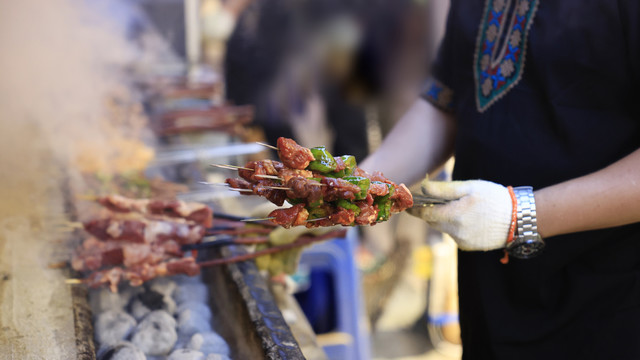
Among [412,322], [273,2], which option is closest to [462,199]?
[412,322]

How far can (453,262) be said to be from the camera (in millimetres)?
5586

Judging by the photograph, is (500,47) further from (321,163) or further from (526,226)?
(321,163)

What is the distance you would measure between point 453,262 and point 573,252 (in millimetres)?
3824

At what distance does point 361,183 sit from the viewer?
1.47 meters

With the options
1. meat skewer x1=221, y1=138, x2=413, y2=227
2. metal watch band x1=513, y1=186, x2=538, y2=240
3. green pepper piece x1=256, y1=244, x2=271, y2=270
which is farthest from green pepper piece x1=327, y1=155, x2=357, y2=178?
green pepper piece x1=256, y1=244, x2=271, y2=270

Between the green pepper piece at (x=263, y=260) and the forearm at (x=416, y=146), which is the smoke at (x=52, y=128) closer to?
the green pepper piece at (x=263, y=260)

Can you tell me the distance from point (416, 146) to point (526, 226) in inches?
28.4

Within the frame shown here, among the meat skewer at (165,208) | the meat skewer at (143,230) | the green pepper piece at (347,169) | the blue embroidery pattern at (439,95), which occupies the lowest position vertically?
the green pepper piece at (347,169)

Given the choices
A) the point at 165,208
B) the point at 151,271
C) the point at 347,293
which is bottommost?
the point at 347,293

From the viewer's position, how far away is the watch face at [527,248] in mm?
Answer: 1707

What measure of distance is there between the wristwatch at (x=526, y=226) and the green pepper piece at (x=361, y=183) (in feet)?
1.77

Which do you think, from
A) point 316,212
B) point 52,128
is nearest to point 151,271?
point 316,212

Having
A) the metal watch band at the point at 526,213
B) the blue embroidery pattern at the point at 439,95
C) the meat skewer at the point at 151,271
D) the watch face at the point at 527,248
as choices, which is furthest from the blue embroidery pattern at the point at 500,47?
the meat skewer at the point at 151,271

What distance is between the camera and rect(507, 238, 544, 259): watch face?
1707 millimetres
